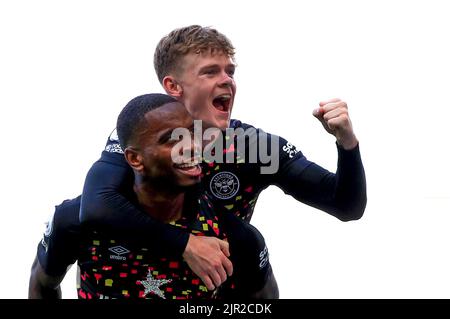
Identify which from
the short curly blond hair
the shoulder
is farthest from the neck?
the short curly blond hair

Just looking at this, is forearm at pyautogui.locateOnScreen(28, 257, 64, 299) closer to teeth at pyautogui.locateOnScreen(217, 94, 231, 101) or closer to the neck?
the neck

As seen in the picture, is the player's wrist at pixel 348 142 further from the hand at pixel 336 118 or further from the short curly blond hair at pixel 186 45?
the short curly blond hair at pixel 186 45

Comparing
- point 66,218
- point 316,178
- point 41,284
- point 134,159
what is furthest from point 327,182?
Answer: point 41,284

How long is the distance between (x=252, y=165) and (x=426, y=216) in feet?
7.72

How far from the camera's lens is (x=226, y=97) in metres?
1.98

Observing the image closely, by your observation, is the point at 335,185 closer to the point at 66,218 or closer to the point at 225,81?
the point at 225,81

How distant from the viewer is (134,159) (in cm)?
157

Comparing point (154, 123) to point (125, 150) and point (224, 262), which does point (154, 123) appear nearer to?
point (125, 150)

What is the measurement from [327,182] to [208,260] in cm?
46

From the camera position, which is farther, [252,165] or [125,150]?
[252,165]

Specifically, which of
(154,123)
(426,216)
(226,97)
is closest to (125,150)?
(154,123)

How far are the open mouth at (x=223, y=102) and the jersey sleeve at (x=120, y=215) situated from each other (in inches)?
15.7

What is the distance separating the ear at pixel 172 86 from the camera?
6.63 feet

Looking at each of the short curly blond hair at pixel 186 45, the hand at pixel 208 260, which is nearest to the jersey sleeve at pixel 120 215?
the hand at pixel 208 260
